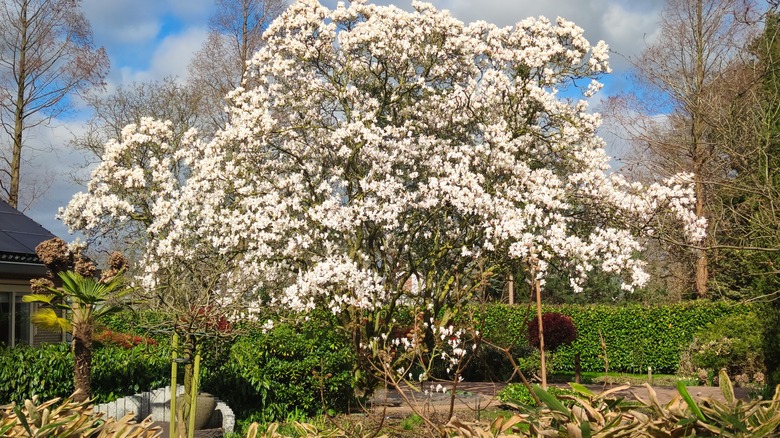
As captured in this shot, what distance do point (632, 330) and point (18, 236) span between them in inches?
678

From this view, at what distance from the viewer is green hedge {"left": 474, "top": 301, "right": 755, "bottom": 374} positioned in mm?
22516

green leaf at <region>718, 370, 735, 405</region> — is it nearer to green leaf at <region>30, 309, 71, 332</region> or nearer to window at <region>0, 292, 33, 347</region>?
green leaf at <region>30, 309, 71, 332</region>

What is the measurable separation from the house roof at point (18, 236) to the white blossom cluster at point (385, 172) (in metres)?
1.01

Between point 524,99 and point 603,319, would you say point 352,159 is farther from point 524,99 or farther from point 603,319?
point 603,319

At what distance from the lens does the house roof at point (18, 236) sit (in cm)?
1427

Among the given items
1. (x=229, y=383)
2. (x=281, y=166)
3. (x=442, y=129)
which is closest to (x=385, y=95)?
(x=442, y=129)

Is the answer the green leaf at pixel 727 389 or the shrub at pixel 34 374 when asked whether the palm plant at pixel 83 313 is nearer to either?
the shrub at pixel 34 374

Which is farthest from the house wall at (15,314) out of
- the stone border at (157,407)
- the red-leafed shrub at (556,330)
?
the red-leafed shrub at (556,330)

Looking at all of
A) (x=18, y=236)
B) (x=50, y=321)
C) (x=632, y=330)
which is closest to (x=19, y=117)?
(x=18, y=236)

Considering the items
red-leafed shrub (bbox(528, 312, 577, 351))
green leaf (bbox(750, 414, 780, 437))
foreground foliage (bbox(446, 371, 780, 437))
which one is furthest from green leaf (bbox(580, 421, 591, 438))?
red-leafed shrub (bbox(528, 312, 577, 351))

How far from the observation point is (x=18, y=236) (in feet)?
50.6

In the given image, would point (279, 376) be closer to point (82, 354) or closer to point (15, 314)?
point (82, 354)

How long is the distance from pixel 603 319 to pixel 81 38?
66.9ft

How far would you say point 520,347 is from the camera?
67.1 feet
